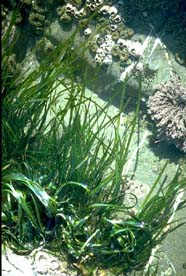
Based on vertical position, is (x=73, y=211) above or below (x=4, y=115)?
below

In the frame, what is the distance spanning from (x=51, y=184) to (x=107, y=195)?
0.64 m

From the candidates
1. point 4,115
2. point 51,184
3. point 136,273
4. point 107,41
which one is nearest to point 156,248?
point 136,273

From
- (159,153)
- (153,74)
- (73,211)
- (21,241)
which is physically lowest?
(21,241)

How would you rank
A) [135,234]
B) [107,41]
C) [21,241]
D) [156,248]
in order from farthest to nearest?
[107,41] → [156,248] → [135,234] → [21,241]

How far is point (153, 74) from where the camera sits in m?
5.44

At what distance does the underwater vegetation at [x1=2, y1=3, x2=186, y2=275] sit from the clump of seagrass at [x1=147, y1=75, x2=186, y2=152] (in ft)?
3.32

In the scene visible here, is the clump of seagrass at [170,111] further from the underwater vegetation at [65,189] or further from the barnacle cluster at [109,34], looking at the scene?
the underwater vegetation at [65,189]

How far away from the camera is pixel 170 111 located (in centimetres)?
528

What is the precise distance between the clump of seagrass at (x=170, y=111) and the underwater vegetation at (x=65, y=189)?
1012 millimetres

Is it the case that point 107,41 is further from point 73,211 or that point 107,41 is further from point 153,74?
point 73,211

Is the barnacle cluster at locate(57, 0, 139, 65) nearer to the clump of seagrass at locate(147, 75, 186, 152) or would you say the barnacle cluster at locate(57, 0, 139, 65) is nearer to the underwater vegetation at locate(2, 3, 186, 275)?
the clump of seagrass at locate(147, 75, 186, 152)

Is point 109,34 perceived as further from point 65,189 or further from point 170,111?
point 65,189

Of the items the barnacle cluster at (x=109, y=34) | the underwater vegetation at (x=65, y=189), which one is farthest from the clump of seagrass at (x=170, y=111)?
the underwater vegetation at (x=65, y=189)

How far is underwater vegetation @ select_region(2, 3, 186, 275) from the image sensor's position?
13.1 feet
